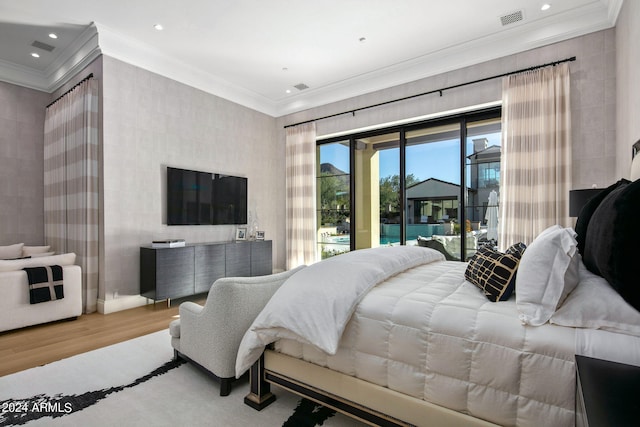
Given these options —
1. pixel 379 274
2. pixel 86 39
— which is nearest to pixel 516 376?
pixel 379 274

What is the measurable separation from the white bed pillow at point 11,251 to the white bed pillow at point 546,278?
16.9ft

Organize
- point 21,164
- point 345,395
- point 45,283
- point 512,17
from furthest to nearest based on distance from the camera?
point 21,164
point 512,17
point 45,283
point 345,395

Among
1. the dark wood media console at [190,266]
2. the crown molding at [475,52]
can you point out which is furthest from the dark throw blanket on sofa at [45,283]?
the crown molding at [475,52]

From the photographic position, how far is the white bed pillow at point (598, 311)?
111 cm

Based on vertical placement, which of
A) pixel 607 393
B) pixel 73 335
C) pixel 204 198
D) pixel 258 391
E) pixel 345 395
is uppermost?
pixel 204 198

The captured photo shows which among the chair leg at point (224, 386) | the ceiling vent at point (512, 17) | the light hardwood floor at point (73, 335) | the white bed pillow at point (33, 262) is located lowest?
the light hardwood floor at point (73, 335)

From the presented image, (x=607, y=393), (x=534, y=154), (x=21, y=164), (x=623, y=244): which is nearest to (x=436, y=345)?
(x=607, y=393)

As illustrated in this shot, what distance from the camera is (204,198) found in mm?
4715

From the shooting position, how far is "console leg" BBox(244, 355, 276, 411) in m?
1.81

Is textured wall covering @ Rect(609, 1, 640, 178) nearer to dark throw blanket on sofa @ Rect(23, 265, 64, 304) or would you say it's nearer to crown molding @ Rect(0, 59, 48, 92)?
dark throw blanket on sofa @ Rect(23, 265, 64, 304)

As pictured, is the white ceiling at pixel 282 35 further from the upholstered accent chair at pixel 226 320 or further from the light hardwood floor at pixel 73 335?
the light hardwood floor at pixel 73 335

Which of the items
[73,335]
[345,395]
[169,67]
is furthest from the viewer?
[169,67]

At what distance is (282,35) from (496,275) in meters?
3.45

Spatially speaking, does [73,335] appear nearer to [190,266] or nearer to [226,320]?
[190,266]
